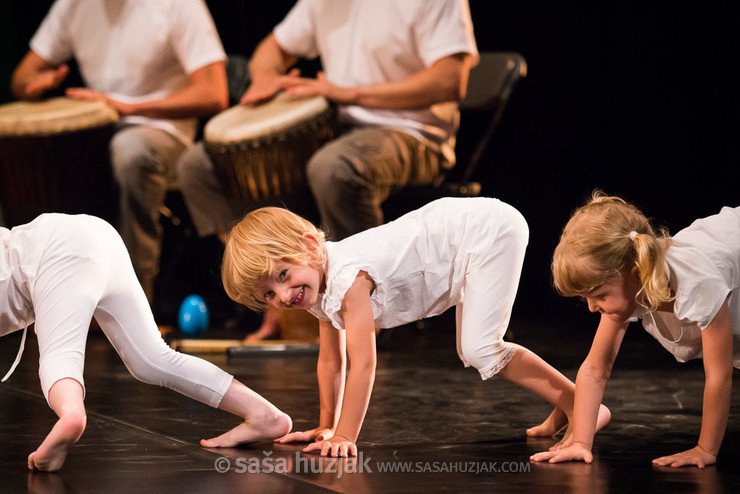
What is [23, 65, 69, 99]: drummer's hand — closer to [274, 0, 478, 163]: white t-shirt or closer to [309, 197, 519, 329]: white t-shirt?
[274, 0, 478, 163]: white t-shirt

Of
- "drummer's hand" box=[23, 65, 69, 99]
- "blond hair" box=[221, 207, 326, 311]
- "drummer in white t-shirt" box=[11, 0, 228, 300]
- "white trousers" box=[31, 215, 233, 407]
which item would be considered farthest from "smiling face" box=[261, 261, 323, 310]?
"drummer's hand" box=[23, 65, 69, 99]

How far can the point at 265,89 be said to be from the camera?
135 inches

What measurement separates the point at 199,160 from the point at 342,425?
6.11 feet

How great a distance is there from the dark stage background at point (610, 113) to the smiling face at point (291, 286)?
2.54 metres

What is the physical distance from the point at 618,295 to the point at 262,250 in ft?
2.08

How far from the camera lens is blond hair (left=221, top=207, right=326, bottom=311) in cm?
180

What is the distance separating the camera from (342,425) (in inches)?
70.1

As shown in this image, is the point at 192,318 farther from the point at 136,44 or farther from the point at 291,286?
the point at 291,286

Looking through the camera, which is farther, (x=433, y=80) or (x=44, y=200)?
(x=44, y=200)

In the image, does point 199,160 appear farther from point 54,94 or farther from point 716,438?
point 716,438

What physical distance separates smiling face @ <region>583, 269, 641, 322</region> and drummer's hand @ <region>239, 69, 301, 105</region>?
183 cm

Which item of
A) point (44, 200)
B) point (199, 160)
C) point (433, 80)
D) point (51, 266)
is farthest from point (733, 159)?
point (51, 266)

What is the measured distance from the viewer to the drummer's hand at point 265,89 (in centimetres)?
338

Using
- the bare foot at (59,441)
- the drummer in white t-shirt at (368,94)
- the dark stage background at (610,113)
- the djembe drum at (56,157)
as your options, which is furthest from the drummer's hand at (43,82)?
the bare foot at (59,441)
